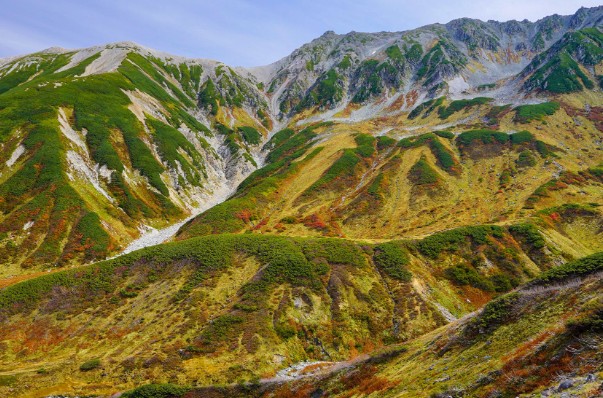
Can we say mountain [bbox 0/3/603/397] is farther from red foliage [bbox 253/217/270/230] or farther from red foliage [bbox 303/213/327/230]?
red foliage [bbox 253/217/270/230]

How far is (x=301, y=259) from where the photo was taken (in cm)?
5644

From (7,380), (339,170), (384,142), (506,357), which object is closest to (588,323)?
(506,357)

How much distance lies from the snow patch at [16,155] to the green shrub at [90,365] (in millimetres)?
79446

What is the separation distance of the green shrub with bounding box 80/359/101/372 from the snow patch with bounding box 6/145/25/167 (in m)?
79.4

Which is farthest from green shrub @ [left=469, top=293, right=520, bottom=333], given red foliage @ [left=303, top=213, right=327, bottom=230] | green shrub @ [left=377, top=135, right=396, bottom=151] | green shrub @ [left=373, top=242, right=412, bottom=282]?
green shrub @ [left=377, top=135, right=396, bottom=151]

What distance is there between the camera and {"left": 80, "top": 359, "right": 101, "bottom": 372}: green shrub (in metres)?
37.2

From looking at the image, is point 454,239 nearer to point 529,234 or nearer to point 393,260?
point 529,234

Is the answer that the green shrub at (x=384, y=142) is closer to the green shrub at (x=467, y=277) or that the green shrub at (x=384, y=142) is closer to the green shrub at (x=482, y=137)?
the green shrub at (x=482, y=137)

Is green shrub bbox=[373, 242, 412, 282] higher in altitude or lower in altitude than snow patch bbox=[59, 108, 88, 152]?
lower

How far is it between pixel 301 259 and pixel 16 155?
89011 mm

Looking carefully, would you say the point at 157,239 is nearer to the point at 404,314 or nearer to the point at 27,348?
the point at 27,348

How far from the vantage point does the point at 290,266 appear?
54.6 metres

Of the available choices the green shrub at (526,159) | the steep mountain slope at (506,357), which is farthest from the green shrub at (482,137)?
the steep mountain slope at (506,357)

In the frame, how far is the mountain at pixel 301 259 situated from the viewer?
2534 centimetres
